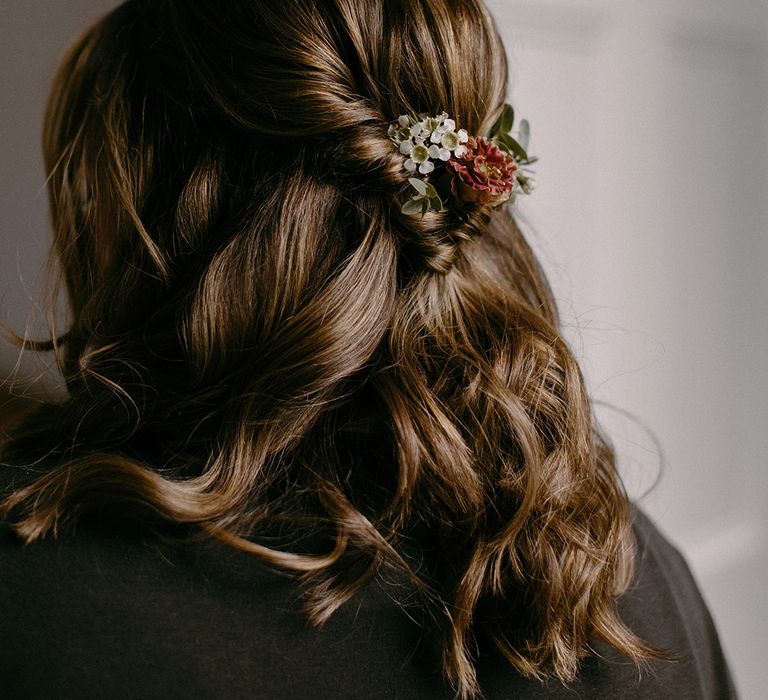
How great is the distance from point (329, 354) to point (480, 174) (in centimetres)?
19

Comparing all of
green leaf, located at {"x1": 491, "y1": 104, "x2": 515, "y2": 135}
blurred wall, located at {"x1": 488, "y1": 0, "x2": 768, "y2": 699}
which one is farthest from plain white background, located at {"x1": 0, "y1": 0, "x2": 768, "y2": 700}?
green leaf, located at {"x1": 491, "y1": 104, "x2": 515, "y2": 135}

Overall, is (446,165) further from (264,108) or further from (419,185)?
(264,108)

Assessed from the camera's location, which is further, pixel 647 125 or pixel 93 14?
pixel 647 125

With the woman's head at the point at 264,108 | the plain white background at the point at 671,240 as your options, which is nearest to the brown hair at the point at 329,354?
the woman's head at the point at 264,108

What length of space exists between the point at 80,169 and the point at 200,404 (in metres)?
0.26

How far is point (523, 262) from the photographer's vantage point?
0.74m

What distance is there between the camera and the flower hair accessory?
0.58 meters

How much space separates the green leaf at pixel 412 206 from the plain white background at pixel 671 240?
43cm

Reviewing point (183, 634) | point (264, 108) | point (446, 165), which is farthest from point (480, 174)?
point (183, 634)

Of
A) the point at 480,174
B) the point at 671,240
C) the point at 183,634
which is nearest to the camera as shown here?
the point at 183,634

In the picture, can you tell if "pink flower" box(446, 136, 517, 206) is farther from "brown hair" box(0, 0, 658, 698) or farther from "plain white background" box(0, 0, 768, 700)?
"plain white background" box(0, 0, 768, 700)

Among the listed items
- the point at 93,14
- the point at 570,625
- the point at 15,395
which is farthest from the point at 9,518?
the point at 93,14

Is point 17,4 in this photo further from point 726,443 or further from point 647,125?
point 726,443

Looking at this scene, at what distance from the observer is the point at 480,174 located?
600mm
